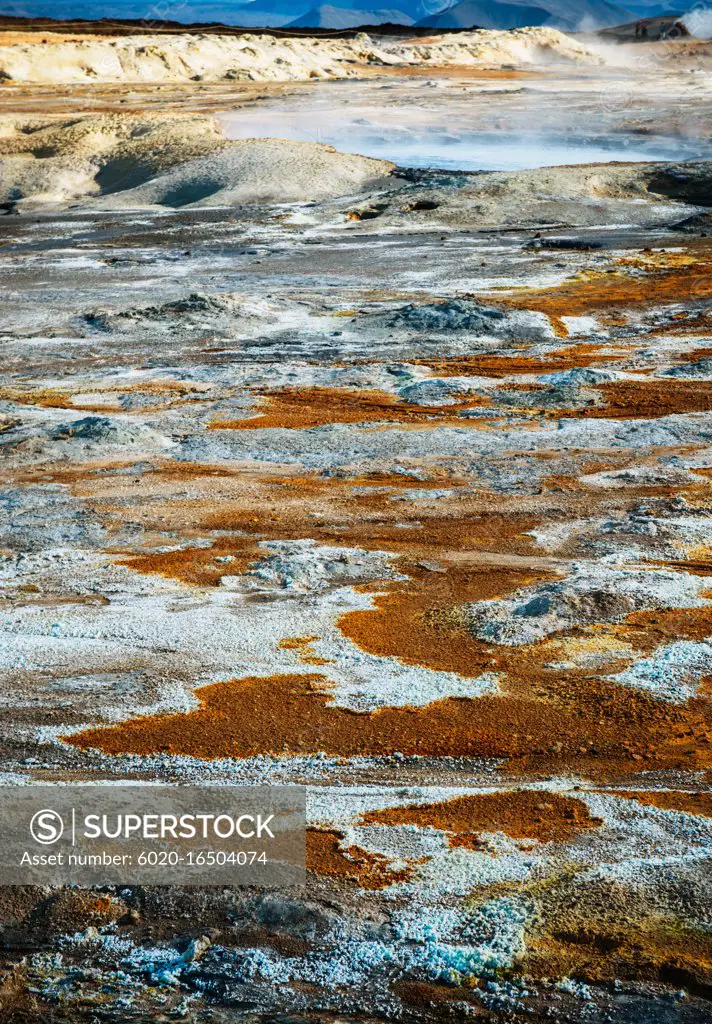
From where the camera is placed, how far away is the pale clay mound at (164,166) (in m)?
22.4

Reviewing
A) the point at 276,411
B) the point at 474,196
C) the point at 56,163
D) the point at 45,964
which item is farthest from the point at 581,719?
the point at 56,163

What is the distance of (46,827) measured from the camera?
4.03 metres

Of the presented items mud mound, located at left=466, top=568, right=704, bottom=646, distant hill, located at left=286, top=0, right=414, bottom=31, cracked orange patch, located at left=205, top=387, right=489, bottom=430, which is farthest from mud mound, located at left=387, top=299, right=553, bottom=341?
distant hill, located at left=286, top=0, right=414, bottom=31

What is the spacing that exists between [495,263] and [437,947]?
45.8ft

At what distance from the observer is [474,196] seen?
20.7m

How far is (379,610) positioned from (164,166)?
2096 centimetres

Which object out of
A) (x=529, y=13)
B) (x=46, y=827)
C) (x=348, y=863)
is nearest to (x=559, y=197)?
(x=348, y=863)

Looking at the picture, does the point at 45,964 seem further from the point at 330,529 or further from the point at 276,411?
the point at 276,411

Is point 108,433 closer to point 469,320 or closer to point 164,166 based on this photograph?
point 469,320

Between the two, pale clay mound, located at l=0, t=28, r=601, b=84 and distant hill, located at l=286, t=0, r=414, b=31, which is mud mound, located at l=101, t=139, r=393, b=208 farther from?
distant hill, located at l=286, t=0, r=414, b=31

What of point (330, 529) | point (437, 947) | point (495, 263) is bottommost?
point (437, 947)

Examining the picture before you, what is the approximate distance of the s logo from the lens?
3.97 m

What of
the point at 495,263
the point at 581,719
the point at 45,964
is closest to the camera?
the point at 45,964

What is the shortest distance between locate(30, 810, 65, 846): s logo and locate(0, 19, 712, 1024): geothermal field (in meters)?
0.25
